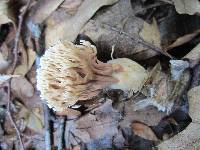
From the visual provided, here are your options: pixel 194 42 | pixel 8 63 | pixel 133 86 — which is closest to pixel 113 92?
pixel 133 86

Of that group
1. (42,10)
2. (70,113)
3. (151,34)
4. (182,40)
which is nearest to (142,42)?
(151,34)

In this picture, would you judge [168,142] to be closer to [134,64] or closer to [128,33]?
[134,64]

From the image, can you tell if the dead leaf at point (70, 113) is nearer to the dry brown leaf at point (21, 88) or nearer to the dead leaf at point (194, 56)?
the dry brown leaf at point (21, 88)

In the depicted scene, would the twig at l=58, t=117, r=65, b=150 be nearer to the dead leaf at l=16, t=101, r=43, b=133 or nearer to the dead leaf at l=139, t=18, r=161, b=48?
the dead leaf at l=16, t=101, r=43, b=133

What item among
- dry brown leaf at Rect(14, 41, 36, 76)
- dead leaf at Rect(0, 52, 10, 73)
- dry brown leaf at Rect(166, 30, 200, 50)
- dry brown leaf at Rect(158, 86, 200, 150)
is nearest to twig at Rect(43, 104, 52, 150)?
dry brown leaf at Rect(14, 41, 36, 76)

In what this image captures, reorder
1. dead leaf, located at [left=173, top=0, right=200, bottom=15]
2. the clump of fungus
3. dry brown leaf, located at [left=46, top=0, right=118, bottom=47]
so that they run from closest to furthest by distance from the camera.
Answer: the clump of fungus < dead leaf, located at [left=173, top=0, right=200, bottom=15] < dry brown leaf, located at [left=46, top=0, right=118, bottom=47]

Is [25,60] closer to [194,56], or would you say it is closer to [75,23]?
[75,23]
